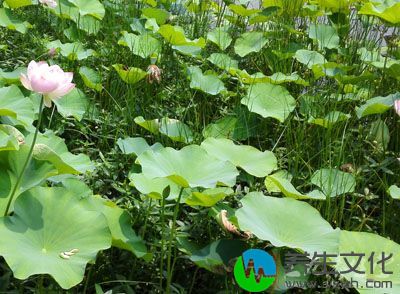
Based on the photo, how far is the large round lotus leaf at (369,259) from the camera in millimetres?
1405

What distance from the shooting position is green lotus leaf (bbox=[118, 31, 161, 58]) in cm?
248

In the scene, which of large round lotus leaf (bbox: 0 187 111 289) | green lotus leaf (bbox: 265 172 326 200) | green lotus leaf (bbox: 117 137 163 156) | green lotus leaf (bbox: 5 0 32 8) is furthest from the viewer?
green lotus leaf (bbox: 5 0 32 8)

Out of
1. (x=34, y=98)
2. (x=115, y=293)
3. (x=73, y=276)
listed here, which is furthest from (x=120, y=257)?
(x=34, y=98)

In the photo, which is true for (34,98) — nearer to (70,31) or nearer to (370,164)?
(70,31)

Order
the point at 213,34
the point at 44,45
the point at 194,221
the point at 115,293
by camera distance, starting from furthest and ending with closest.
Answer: the point at 213,34 → the point at 44,45 → the point at 194,221 → the point at 115,293

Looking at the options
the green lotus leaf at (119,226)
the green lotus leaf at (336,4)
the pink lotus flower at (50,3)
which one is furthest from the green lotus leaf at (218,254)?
the green lotus leaf at (336,4)

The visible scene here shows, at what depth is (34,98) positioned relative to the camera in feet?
6.72

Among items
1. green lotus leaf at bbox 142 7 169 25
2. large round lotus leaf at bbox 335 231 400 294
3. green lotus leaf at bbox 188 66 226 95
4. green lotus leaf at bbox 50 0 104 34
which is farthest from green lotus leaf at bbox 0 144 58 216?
green lotus leaf at bbox 142 7 169 25

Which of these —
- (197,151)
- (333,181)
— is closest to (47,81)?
(197,151)

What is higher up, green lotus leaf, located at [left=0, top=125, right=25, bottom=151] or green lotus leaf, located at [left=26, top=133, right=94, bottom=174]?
green lotus leaf, located at [left=0, top=125, right=25, bottom=151]

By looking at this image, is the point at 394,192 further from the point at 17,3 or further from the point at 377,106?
the point at 17,3

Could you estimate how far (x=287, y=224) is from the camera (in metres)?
1.47

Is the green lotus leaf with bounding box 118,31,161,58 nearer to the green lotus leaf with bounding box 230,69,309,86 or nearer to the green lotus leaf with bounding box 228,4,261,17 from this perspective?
the green lotus leaf with bounding box 230,69,309,86

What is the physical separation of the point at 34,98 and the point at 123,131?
0.29 meters
